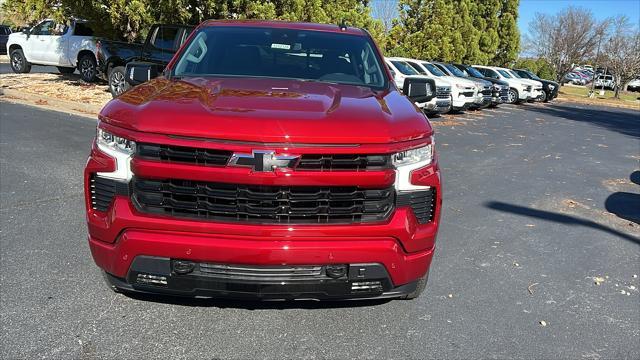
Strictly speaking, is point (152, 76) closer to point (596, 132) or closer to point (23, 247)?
point (23, 247)

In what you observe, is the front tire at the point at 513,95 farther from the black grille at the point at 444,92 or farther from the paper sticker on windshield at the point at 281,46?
the paper sticker on windshield at the point at 281,46

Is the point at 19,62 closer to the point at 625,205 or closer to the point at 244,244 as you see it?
the point at 625,205

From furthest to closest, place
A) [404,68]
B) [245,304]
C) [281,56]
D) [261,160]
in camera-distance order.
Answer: [404,68] → [281,56] → [245,304] → [261,160]

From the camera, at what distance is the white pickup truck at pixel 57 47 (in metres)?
14.9

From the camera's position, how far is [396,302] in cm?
359

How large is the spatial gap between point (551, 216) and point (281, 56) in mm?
3907

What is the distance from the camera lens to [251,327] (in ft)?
10.3

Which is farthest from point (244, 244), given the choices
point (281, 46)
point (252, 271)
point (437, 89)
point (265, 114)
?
point (437, 89)

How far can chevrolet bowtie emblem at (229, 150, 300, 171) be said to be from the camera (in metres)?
2.55

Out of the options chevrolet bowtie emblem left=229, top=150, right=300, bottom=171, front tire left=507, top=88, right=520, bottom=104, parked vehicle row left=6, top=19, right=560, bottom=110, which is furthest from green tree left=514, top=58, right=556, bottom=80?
chevrolet bowtie emblem left=229, top=150, right=300, bottom=171

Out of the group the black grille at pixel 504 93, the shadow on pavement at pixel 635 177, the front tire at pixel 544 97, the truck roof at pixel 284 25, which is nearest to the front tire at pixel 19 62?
the truck roof at pixel 284 25

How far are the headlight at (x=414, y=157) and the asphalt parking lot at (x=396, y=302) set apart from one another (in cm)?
107

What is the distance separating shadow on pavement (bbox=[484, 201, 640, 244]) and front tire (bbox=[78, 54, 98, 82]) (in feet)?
40.9

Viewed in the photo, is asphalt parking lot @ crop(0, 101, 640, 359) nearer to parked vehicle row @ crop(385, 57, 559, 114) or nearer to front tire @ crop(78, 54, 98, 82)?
parked vehicle row @ crop(385, 57, 559, 114)
